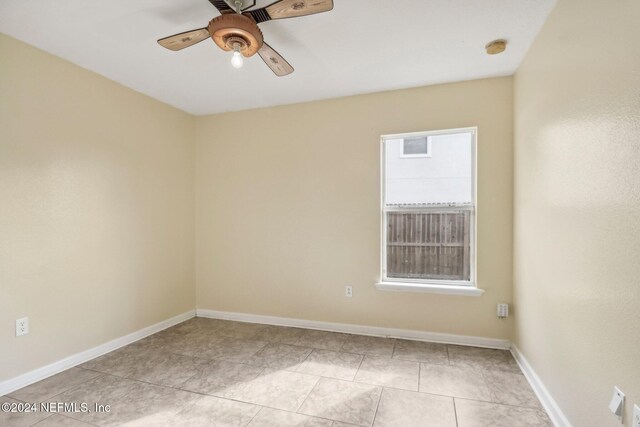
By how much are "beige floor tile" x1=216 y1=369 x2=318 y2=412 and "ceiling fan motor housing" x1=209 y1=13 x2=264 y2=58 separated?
2280 mm

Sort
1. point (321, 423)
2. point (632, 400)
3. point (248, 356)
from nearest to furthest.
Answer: point (632, 400) → point (321, 423) → point (248, 356)

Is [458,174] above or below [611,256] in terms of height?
above

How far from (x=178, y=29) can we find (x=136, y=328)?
9.29ft

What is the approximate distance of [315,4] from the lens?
56.0 inches

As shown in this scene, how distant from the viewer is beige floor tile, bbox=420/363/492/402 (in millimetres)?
2057

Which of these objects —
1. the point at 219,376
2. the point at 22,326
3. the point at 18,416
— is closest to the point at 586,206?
the point at 219,376

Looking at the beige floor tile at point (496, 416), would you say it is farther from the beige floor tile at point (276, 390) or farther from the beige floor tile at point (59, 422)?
the beige floor tile at point (59, 422)

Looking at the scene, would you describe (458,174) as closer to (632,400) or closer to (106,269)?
(632,400)

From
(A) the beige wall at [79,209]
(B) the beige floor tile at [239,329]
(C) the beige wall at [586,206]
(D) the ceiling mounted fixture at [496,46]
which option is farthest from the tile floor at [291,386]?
(D) the ceiling mounted fixture at [496,46]

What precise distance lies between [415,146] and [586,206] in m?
1.79

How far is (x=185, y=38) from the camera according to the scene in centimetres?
171

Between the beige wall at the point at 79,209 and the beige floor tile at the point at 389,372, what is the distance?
238cm

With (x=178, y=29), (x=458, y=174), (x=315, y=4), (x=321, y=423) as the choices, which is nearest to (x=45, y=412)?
(x=321, y=423)

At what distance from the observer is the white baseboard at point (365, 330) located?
278 centimetres
